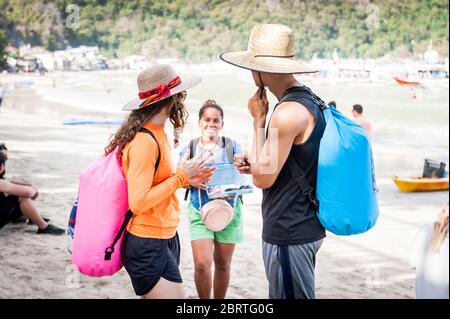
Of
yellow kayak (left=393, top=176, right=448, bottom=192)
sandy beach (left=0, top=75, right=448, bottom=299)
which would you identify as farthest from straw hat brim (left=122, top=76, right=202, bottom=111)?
yellow kayak (left=393, top=176, right=448, bottom=192)

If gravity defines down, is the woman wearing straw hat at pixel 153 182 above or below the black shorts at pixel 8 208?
above

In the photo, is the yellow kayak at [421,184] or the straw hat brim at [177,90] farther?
the yellow kayak at [421,184]

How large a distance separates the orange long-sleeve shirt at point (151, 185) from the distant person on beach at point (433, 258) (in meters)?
0.86

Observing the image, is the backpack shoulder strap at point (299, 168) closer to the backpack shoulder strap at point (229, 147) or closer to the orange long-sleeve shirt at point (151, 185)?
the orange long-sleeve shirt at point (151, 185)

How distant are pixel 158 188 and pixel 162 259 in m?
0.27

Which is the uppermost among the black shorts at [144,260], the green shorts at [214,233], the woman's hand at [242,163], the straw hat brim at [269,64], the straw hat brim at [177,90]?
the straw hat brim at [269,64]

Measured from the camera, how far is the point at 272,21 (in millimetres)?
47125

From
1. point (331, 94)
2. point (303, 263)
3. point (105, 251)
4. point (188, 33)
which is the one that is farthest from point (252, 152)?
point (188, 33)

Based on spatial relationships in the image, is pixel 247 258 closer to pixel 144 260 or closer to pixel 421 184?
pixel 144 260

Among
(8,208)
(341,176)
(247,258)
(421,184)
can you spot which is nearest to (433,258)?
(341,176)

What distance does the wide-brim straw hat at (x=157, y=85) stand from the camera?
7.09 feet

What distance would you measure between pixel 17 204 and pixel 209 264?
2201 millimetres

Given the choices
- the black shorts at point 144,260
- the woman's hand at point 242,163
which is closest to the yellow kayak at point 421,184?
the woman's hand at point 242,163

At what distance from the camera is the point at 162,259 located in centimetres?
210
